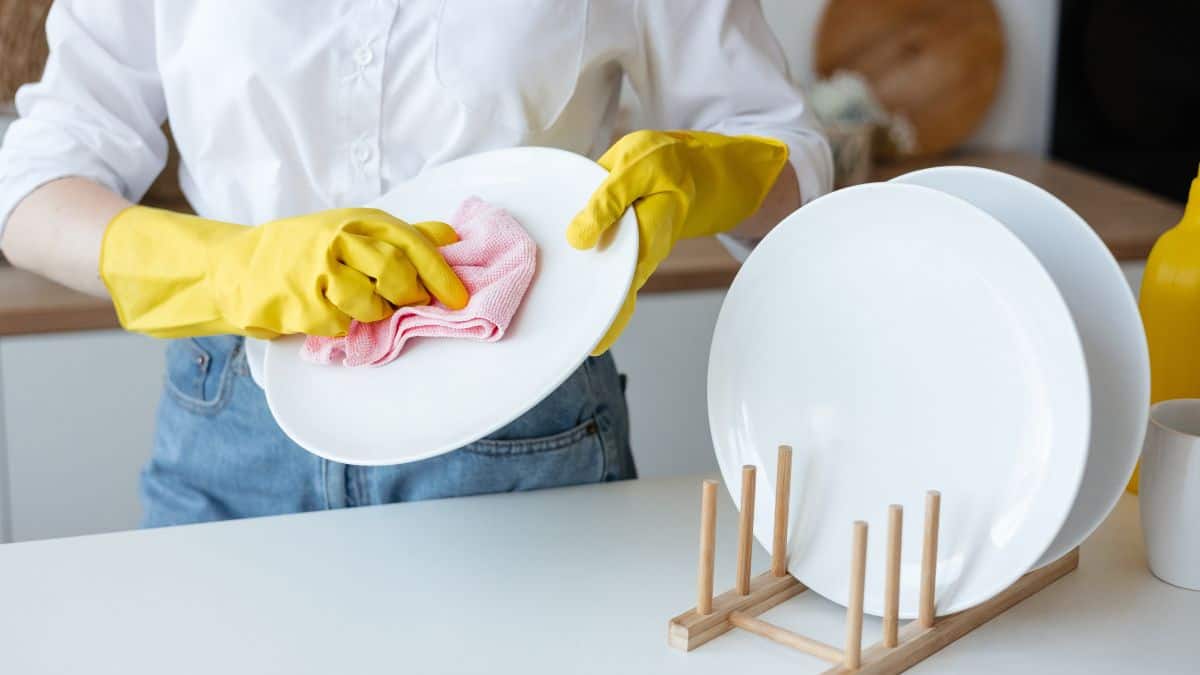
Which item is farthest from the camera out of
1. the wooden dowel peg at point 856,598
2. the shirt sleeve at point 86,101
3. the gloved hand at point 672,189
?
the shirt sleeve at point 86,101

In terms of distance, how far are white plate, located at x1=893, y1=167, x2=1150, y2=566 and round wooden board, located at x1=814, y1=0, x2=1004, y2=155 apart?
150cm

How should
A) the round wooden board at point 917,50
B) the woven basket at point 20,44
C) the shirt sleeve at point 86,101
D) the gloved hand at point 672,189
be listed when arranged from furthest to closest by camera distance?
the round wooden board at point 917,50
the woven basket at point 20,44
the shirt sleeve at point 86,101
the gloved hand at point 672,189

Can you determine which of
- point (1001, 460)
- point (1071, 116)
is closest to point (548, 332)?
point (1001, 460)

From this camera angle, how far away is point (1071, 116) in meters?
2.24

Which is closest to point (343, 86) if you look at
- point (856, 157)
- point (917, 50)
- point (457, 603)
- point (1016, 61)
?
point (457, 603)

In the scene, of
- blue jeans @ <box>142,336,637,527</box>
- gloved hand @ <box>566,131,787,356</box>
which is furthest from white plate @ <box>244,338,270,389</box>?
gloved hand @ <box>566,131,787,356</box>

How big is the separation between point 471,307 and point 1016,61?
1715 mm

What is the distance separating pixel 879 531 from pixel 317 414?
1.12ft

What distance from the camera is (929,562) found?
720mm

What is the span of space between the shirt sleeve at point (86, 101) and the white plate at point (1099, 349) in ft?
2.20

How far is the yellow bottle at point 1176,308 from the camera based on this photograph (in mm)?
874

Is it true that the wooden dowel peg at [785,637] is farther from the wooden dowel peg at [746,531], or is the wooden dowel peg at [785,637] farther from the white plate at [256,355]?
the white plate at [256,355]

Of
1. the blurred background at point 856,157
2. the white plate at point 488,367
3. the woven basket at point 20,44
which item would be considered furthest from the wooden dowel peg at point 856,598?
the woven basket at point 20,44

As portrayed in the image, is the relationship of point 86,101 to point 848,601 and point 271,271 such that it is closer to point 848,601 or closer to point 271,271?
point 271,271
